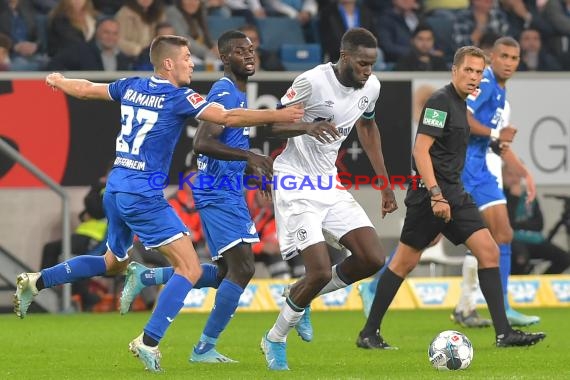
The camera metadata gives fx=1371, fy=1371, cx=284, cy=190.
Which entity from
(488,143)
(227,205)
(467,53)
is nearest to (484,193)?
(488,143)

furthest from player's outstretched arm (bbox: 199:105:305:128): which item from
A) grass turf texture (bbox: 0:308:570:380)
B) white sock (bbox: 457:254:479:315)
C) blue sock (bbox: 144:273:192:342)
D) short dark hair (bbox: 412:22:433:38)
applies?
short dark hair (bbox: 412:22:433:38)

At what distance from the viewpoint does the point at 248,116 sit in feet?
29.2

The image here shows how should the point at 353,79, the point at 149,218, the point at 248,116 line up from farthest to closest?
the point at 353,79 → the point at 149,218 → the point at 248,116

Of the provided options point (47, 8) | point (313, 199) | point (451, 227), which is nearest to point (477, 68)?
point (451, 227)

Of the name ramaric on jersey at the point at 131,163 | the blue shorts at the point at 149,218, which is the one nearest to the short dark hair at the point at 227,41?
the name ramaric on jersey at the point at 131,163

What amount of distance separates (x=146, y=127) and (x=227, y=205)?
3.42 ft

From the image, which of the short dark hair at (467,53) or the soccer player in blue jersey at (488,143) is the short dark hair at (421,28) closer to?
the soccer player in blue jersey at (488,143)

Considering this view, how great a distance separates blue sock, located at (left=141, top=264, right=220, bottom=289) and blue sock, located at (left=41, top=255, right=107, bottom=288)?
435 millimetres

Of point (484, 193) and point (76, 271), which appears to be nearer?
point (76, 271)

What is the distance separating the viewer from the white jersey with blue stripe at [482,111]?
41.0 feet

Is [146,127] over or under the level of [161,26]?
under

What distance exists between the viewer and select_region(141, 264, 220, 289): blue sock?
1051cm

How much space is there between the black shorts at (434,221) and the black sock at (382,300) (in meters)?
0.31

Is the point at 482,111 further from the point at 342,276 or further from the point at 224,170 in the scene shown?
the point at 224,170
